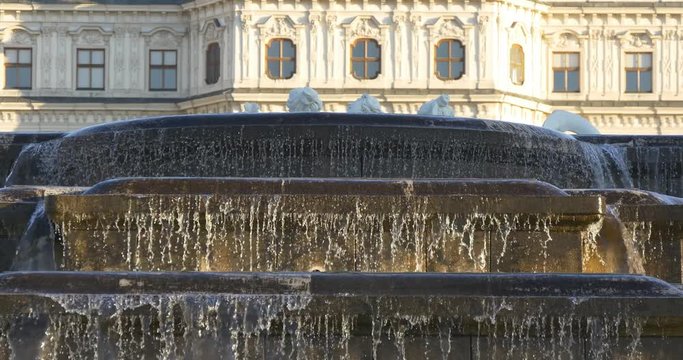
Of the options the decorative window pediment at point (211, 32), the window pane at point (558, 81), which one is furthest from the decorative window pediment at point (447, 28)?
the decorative window pediment at point (211, 32)

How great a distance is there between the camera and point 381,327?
11.4m

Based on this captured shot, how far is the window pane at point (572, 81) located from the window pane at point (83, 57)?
54.2 ft

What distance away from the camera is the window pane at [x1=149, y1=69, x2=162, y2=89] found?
68562 millimetres

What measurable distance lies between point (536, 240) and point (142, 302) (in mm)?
2898

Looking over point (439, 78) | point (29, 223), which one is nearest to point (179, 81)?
point (439, 78)

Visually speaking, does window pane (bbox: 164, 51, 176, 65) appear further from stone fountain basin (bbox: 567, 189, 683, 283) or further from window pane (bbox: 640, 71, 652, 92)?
stone fountain basin (bbox: 567, 189, 683, 283)

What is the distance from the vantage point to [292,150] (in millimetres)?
17438

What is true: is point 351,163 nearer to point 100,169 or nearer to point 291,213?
point 100,169

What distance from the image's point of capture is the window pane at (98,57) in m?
69.0

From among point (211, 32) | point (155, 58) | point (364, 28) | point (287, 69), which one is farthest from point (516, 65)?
point (155, 58)

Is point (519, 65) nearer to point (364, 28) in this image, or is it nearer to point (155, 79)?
point (364, 28)

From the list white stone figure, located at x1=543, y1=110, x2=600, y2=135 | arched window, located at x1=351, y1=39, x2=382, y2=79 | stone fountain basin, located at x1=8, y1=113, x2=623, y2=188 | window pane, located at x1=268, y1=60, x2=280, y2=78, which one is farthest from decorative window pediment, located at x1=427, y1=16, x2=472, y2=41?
stone fountain basin, located at x1=8, y1=113, x2=623, y2=188

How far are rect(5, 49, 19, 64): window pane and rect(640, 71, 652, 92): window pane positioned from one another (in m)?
21.5

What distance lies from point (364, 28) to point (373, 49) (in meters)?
0.81
